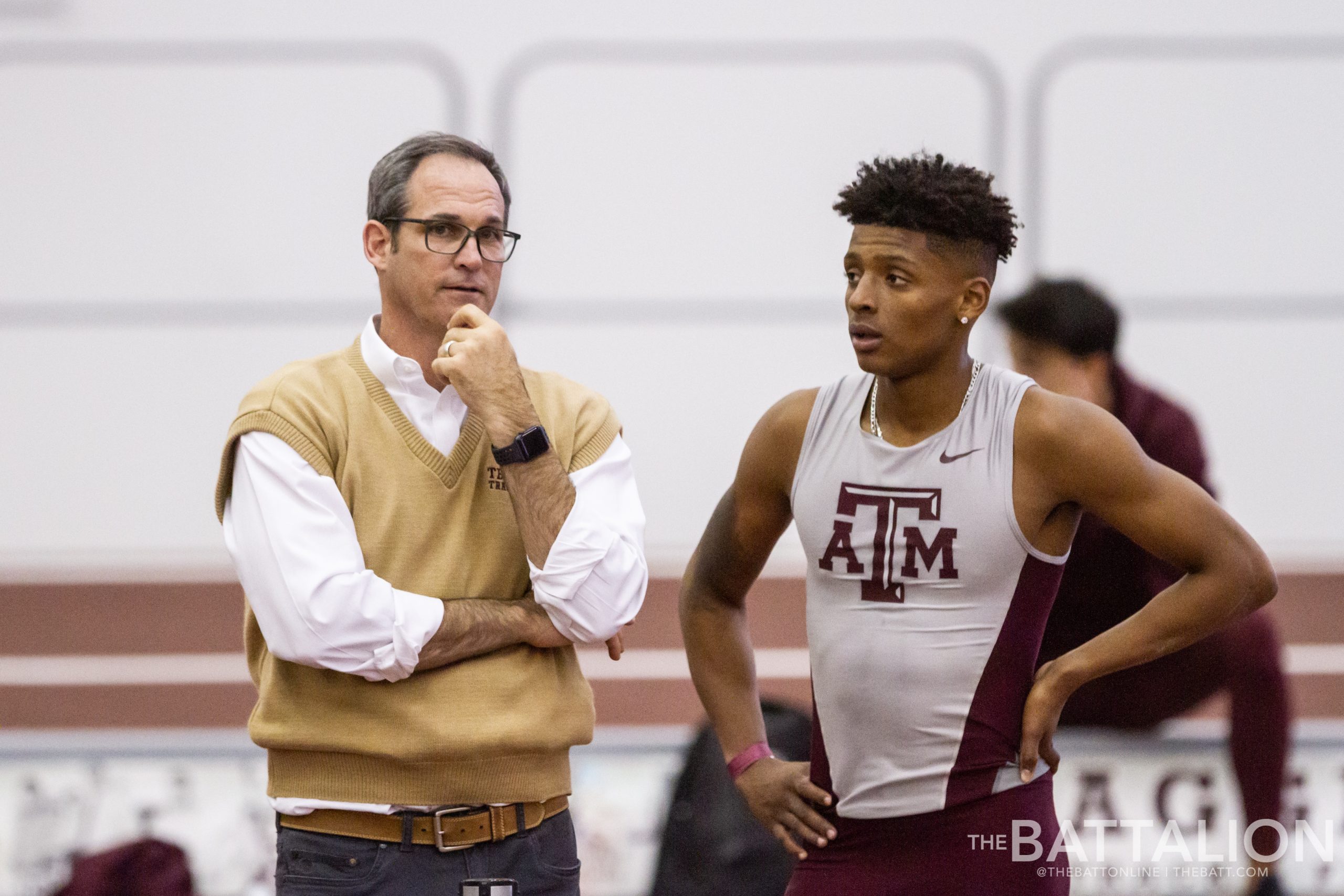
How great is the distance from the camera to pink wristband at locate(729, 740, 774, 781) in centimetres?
213

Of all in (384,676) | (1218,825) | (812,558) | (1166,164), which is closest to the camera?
(384,676)

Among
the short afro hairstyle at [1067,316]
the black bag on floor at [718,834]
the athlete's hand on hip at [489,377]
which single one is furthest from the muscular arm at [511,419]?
the short afro hairstyle at [1067,316]

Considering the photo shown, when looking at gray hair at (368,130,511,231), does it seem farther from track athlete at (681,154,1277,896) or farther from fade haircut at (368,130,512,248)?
track athlete at (681,154,1277,896)

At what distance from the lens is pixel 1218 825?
3096mm

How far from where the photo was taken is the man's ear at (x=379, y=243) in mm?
2002

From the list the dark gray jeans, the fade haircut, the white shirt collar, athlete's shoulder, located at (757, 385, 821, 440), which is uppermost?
the fade haircut

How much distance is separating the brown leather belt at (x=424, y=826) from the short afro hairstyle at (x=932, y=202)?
3.15 ft

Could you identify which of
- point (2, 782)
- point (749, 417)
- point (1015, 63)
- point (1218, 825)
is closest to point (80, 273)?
point (2, 782)

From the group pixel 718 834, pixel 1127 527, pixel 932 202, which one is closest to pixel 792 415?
pixel 932 202

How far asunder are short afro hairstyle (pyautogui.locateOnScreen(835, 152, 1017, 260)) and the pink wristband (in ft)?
2.67

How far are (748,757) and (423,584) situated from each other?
0.59 metres

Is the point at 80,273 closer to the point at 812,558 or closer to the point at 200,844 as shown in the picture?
the point at 200,844

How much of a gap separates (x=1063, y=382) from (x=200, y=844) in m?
2.17

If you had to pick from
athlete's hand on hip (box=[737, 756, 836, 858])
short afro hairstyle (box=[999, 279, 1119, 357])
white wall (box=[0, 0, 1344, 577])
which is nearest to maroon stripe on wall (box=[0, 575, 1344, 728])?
white wall (box=[0, 0, 1344, 577])
